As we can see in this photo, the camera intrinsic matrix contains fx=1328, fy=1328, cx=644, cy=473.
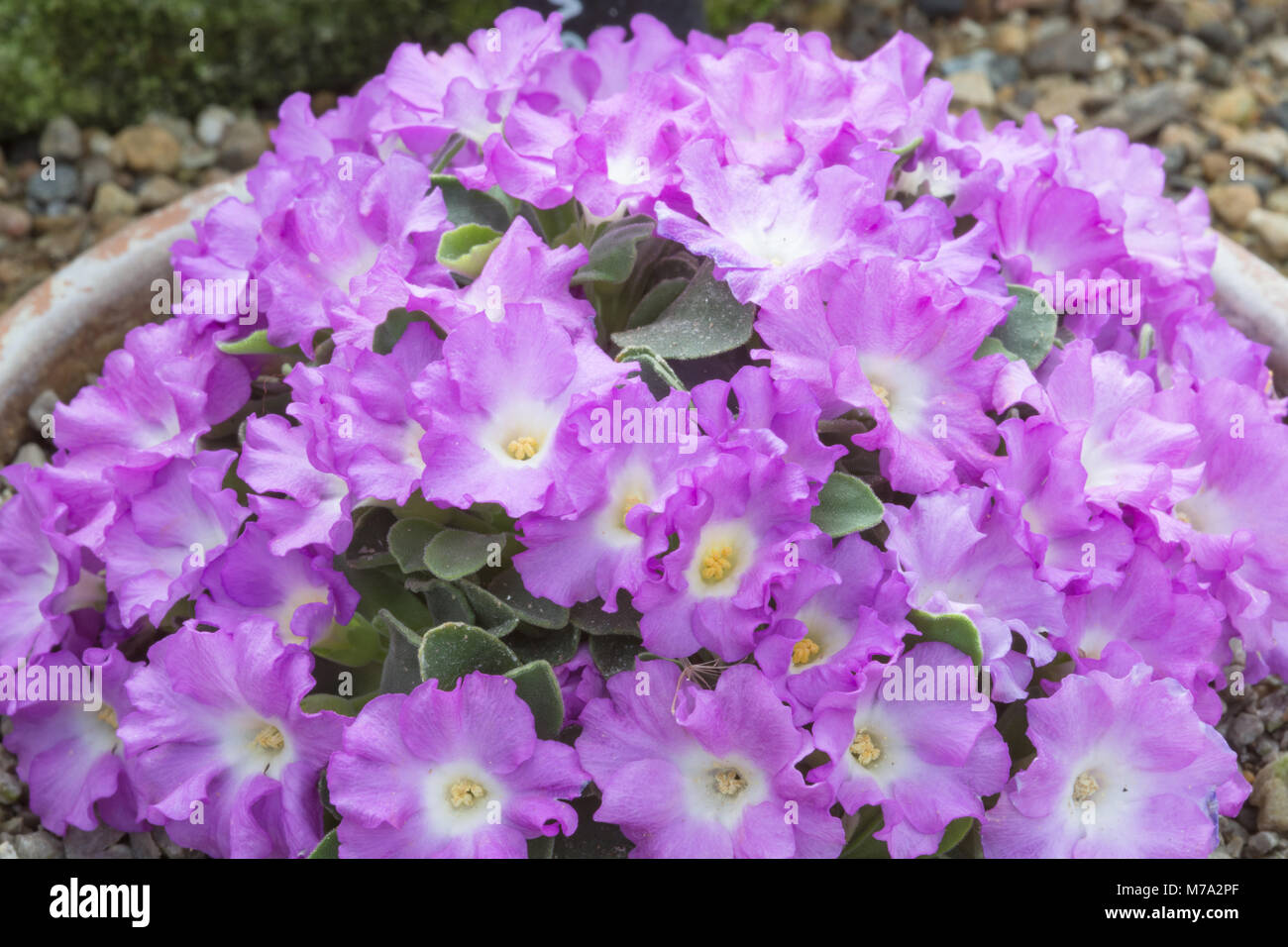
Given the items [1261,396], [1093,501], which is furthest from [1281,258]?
[1093,501]

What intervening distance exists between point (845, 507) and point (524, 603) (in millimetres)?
286

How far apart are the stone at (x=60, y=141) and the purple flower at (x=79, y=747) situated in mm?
1343

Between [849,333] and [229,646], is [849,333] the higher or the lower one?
the higher one

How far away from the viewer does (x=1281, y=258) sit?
7.43ft

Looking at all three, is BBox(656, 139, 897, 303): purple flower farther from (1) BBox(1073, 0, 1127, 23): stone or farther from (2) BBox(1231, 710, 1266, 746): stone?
(1) BBox(1073, 0, 1127, 23): stone

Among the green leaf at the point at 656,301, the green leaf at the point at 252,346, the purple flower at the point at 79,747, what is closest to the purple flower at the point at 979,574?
the green leaf at the point at 656,301

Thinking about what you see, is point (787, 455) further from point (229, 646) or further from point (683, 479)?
point (229, 646)

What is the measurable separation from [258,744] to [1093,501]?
0.76 metres

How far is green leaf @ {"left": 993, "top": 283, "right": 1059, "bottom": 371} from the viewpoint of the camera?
4.17 ft

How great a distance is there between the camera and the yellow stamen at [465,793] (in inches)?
42.6

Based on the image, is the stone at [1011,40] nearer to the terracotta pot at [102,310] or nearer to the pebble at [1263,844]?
the terracotta pot at [102,310]

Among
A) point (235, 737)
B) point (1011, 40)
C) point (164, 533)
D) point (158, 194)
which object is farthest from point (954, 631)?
point (1011, 40)

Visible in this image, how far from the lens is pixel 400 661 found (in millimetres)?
1151

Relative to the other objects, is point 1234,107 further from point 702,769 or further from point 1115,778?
point 702,769
